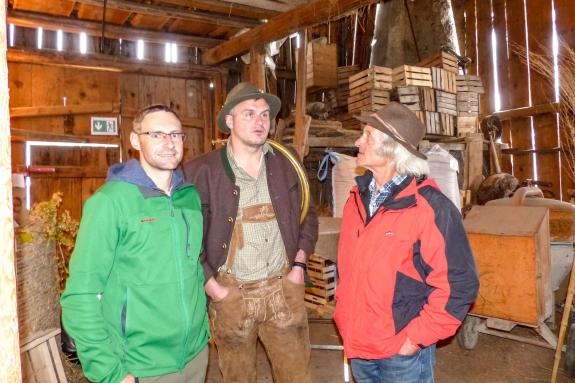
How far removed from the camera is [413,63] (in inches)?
431

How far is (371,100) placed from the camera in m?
8.17

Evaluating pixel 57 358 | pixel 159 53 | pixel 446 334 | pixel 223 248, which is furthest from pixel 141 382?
pixel 159 53

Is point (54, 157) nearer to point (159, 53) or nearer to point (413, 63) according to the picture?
point (159, 53)

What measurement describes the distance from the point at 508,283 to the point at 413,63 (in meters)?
7.99

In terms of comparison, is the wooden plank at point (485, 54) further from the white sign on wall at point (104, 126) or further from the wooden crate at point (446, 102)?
the white sign on wall at point (104, 126)

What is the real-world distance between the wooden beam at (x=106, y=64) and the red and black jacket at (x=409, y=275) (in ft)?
20.7

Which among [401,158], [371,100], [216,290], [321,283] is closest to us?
[401,158]

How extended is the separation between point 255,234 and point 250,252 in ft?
0.39

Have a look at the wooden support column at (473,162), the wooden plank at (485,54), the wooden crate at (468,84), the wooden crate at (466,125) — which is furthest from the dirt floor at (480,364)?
the wooden plank at (485,54)

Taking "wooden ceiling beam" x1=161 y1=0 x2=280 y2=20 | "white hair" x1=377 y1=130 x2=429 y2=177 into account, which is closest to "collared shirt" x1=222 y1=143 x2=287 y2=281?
"white hair" x1=377 y1=130 x2=429 y2=177

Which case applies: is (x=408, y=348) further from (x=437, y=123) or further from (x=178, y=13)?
(x=437, y=123)

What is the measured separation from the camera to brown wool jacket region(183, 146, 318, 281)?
9.16ft

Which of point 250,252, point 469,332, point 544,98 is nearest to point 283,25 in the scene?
point 250,252

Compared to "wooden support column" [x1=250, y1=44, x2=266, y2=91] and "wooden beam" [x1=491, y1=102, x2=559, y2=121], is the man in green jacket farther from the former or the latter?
"wooden beam" [x1=491, y1=102, x2=559, y2=121]
